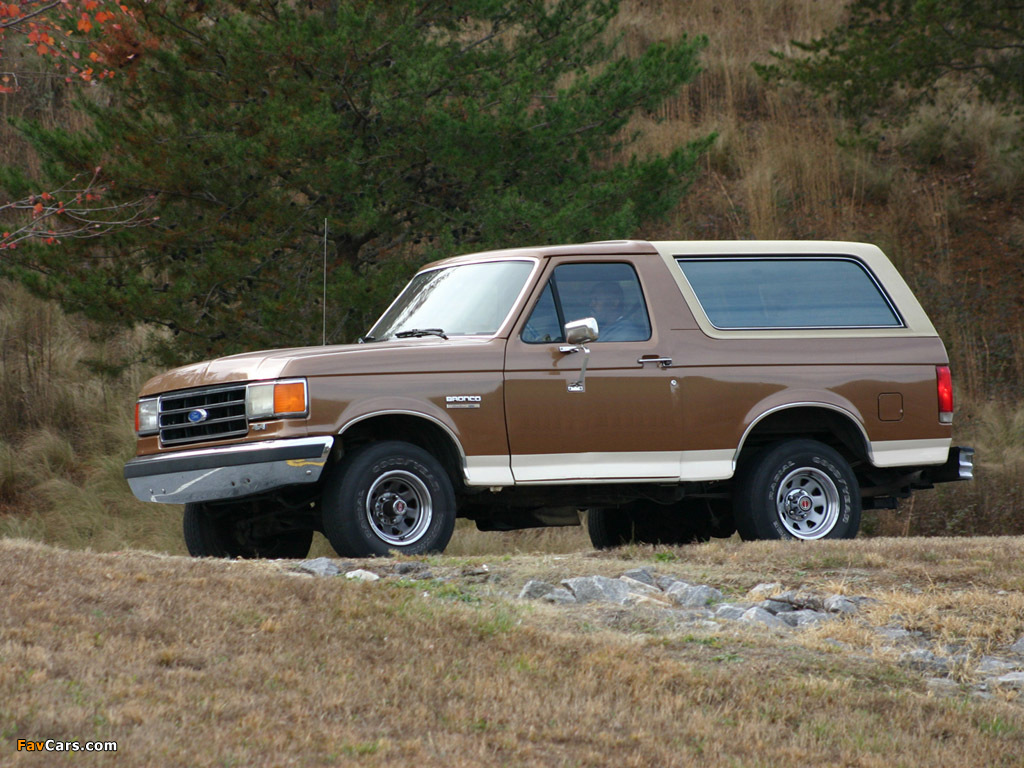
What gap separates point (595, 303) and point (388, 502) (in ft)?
5.99

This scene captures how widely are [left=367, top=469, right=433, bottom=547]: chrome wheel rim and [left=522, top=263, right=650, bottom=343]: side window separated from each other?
1.15 meters

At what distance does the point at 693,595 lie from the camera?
6.98 m

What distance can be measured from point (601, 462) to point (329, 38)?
24.0 feet

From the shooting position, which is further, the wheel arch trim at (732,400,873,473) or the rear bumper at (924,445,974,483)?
the rear bumper at (924,445,974,483)

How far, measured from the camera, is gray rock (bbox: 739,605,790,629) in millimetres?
6539

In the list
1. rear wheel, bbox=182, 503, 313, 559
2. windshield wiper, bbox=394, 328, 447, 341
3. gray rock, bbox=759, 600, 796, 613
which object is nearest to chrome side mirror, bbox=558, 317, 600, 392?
windshield wiper, bbox=394, 328, 447, 341

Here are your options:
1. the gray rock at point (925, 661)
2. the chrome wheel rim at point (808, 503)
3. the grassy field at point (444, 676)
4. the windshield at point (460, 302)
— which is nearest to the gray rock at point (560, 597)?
the grassy field at point (444, 676)

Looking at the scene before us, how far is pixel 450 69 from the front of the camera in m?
14.8

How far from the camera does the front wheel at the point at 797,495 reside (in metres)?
8.82

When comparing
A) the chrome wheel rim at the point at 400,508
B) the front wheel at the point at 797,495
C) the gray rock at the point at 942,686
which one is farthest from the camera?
the front wheel at the point at 797,495

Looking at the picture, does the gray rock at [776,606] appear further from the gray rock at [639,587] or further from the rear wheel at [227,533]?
the rear wheel at [227,533]

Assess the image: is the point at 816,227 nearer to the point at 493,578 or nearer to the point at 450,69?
the point at 450,69

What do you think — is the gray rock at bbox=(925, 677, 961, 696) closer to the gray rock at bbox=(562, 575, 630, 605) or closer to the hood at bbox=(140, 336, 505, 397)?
the gray rock at bbox=(562, 575, 630, 605)

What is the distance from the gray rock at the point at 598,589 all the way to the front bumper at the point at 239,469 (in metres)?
1.54
